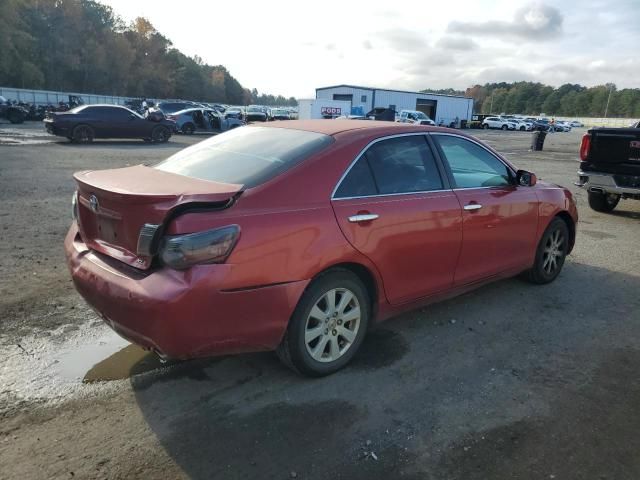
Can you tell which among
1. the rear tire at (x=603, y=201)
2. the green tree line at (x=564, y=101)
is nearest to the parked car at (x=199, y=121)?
the rear tire at (x=603, y=201)

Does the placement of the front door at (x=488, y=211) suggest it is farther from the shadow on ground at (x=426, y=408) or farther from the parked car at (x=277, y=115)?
the parked car at (x=277, y=115)

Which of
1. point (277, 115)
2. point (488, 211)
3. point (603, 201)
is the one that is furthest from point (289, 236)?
point (277, 115)

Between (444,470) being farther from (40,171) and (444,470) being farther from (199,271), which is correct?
(40,171)

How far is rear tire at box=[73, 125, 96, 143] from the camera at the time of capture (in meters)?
19.0

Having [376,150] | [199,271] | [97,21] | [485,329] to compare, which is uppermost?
[97,21]

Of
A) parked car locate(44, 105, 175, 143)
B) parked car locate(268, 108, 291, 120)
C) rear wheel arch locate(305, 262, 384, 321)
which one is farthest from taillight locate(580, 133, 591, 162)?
parked car locate(268, 108, 291, 120)

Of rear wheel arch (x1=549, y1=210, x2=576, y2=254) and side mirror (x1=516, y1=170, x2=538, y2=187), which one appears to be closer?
side mirror (x1=516, y1=170, x2=538, y2=187)

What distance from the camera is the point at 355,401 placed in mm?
3186

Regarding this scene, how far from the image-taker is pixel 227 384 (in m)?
3.35

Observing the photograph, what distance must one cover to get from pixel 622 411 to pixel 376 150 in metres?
2.37

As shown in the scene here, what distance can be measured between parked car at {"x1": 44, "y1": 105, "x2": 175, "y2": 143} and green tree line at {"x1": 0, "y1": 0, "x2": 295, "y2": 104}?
5745 centimetres

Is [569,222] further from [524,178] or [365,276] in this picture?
[365,276]

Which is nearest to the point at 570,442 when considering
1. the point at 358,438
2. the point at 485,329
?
the point at 358,438

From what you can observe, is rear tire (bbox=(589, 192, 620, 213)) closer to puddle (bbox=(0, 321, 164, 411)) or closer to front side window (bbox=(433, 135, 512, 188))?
front side window (bbox=(433, 135, 512, 188))
